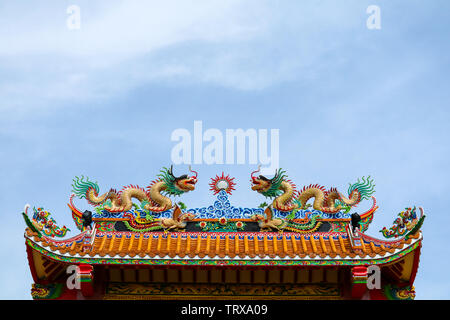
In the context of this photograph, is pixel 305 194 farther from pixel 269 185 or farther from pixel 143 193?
pixel 143 193

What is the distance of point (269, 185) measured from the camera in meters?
14.8

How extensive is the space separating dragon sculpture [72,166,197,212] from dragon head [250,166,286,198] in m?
1.39

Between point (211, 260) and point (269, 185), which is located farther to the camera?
point (269, 185)

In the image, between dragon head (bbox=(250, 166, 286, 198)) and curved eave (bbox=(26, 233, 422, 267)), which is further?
dragon head (bbox=(250, 166, 286, 198))

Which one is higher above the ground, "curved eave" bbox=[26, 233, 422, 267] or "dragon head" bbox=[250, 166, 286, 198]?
"dragon head" bbox=[250, 166, 286, 198]

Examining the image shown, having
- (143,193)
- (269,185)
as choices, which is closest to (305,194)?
(269,185)

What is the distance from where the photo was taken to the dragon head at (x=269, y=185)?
582 inches

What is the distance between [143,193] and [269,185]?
2.76 m

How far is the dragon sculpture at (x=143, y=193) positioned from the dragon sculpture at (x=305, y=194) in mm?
1601

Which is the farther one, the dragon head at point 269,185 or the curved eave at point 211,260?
the dragon head at point 269,185

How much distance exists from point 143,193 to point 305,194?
3538mm

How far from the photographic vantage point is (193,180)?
1485 centimetres

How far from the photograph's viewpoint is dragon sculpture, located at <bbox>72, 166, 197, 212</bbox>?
47.5 feet
